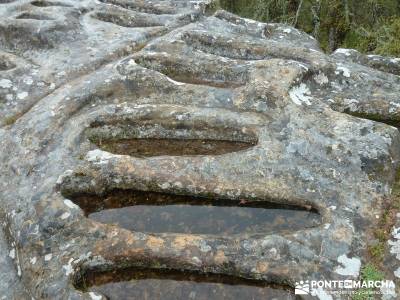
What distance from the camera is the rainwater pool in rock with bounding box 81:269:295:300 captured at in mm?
4957

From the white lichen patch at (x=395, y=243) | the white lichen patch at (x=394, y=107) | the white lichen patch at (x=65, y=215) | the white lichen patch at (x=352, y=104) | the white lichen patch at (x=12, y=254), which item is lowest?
the white lichen patch at (x=12, y=254)

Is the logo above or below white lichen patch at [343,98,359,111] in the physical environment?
below

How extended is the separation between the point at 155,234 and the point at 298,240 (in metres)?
1.89

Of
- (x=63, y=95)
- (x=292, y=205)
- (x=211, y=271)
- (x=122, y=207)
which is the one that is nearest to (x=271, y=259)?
(x=211, y=271)

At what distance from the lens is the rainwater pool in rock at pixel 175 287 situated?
16.3 feet

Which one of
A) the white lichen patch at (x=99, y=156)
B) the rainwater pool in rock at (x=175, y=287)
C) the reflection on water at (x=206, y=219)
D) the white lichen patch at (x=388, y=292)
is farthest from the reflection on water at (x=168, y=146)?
the white lichen patch at (x=388, y=292)

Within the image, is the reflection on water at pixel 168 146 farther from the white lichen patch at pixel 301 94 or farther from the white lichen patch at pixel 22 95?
the white lichen patch at pixel 22 95

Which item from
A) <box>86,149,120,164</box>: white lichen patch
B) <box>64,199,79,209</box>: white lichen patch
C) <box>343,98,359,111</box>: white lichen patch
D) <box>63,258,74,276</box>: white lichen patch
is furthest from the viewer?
<box>343,98,359,111</box>: white lichen patch

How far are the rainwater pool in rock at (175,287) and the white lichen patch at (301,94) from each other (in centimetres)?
396

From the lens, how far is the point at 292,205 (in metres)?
6.01

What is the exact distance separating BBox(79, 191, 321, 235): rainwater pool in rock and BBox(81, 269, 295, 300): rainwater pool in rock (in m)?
0.74

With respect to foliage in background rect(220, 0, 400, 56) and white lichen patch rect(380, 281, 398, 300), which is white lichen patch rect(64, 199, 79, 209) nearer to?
white lichen patch rect(380, 281, 398, 300)

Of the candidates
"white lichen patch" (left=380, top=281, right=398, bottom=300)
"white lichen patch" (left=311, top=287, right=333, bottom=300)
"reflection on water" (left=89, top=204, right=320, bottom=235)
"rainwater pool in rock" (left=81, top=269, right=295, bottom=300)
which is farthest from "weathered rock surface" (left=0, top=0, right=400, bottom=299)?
"white lichen patch" (left=380, top=281, right=398, bottom=300)

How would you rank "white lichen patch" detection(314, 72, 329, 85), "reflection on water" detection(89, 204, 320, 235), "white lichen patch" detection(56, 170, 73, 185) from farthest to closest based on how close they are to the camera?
1. "white lichen patch" detection(314, 72, 329, 85)
2. "white lichen patch" detection(56, 170, 73, 185)
3. "reflection on water" detection(89, 204, 320, 235)
